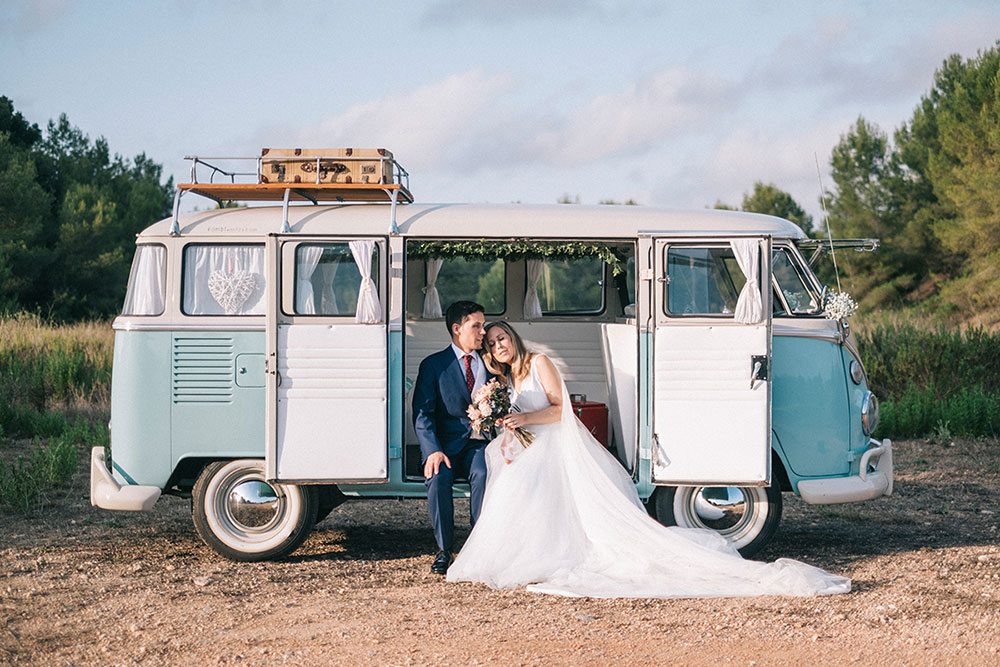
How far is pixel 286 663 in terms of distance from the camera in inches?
187

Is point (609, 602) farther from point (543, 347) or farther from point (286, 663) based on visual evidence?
point (543, 347)

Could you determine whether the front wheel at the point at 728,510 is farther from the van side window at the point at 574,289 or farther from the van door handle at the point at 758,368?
the van side window at the point at 574,289

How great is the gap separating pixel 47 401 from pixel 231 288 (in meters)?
9.08

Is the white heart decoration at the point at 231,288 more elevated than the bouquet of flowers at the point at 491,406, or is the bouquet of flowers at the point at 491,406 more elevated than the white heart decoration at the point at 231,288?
the white heart decoration at the point at 231,288

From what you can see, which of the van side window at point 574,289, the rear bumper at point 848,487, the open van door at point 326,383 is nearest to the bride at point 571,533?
the rear bumper at point 848,487

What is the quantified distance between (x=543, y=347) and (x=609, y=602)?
2.75 meters

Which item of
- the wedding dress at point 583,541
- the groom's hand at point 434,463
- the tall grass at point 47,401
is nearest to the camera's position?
the wedding dress at point 583,541

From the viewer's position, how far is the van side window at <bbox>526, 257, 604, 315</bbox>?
8.34m

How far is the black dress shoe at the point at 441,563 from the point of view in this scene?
668 centimetres

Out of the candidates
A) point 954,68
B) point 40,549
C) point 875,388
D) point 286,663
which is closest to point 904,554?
point 286,663

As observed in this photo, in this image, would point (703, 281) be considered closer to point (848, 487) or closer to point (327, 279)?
point (848, 487)

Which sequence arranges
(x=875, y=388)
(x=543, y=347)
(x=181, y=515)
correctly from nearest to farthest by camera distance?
(x=543, y=347) < (x=181, y=515) < (x=875, y=388)

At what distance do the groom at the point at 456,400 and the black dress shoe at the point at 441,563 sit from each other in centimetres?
5

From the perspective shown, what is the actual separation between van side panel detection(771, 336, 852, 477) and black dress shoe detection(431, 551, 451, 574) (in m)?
2.25
